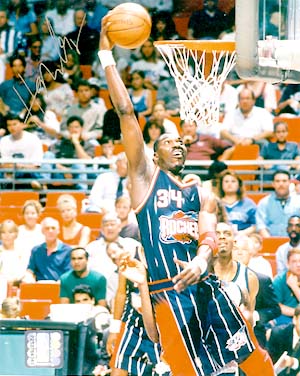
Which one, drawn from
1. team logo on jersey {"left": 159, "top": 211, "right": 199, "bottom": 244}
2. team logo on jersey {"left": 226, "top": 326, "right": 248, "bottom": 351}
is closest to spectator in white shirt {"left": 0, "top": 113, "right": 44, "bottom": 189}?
team logo on jersey {"left": 159, "top": 211, "right": 199, "bottom": 244}

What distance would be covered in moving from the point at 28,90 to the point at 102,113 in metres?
0.57

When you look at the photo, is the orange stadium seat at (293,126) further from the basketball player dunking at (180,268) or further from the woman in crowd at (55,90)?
the woman in crowd at (55,90)

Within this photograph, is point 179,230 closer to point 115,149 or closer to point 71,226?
point 71,226

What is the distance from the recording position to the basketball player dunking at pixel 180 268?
6.95 m

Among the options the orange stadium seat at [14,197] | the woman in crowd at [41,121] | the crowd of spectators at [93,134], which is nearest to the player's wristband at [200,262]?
the crowd of spectators at [93,134]

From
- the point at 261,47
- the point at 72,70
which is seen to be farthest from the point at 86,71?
the point at 261,47

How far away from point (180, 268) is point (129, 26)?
1.44 metres

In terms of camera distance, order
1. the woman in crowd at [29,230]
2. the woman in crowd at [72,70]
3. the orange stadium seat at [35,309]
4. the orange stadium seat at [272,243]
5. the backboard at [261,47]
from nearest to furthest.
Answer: the backboard at [261,47] < the orange stadium seat at [35,309] < the orange stadium seat at [272,243] < the woman in crowd at [29,230] < the woman in crowd at [72,70]

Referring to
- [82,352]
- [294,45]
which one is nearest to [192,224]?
[82,352]

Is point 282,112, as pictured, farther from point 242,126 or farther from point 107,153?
point 107,153

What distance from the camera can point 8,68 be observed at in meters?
8.45

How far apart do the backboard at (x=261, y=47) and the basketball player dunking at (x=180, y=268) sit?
1120 mm

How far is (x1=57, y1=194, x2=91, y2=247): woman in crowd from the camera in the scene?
8.01 meters

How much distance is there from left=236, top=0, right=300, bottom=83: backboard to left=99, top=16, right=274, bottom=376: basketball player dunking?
3.68ft
